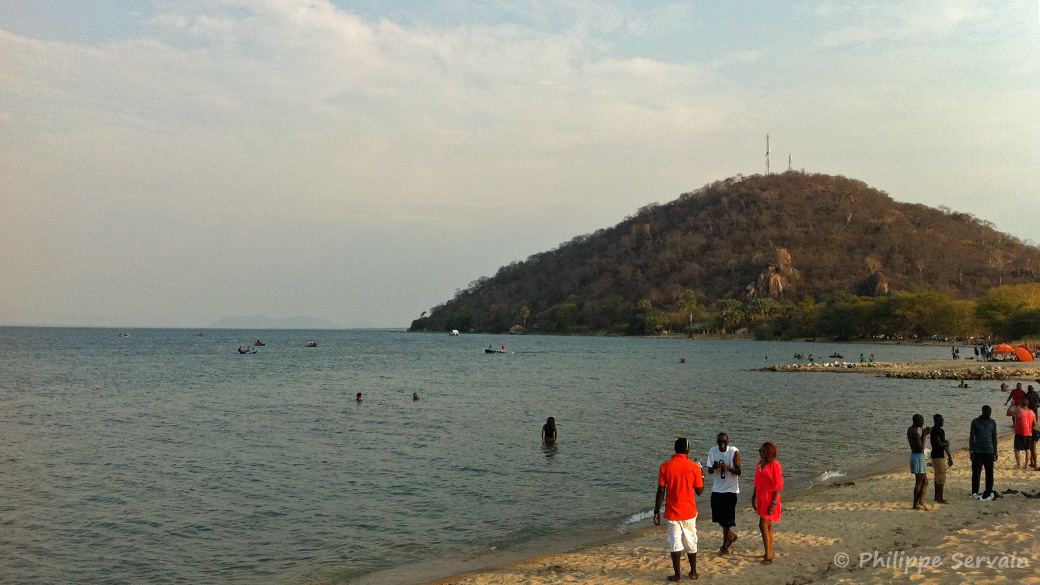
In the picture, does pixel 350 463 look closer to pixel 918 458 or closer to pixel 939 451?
pixel 918 458

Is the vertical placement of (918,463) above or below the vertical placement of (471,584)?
above

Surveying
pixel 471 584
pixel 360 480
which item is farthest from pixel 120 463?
pixel 471 584

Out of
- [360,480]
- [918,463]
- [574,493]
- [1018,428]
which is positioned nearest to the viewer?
[918,463]

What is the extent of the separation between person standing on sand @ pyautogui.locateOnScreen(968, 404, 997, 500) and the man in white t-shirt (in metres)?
5.78

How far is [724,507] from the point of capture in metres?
11.2

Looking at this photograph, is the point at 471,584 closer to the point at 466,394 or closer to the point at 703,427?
the point at 703,427

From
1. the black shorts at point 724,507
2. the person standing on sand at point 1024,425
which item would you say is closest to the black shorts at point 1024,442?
the person standing on sand at point 1024,425

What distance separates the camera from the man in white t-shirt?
10.8 meters

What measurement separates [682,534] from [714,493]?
1.44 metres

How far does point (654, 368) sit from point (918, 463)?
210 feet

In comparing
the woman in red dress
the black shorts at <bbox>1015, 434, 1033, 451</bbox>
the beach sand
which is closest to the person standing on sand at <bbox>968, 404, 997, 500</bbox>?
the beach sand

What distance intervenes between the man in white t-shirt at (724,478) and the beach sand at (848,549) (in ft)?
2.71

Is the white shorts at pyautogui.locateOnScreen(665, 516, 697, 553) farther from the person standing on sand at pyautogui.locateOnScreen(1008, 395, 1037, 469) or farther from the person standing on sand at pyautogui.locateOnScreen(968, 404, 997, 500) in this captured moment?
the person standing on sand at pyautogui.locateOnScreen(1008, 395, 1037, 469)

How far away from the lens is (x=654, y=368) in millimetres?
76875
